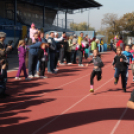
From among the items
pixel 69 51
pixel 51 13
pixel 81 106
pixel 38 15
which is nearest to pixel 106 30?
pixel 51 13

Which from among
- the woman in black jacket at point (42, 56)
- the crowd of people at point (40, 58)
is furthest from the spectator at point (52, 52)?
the woman in black jacket at point (42, 56)

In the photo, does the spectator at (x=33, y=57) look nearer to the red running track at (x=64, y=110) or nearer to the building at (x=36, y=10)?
the red running track at (x=64, y=110)

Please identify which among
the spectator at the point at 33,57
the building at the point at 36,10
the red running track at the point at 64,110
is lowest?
the red running track at the point at 64,110

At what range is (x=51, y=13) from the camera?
49.7m

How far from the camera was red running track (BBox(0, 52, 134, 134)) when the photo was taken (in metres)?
5.75

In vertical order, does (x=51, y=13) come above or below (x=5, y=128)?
above

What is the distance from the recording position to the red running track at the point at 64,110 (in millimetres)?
5754

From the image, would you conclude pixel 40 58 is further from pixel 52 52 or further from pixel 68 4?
pixel 68 4

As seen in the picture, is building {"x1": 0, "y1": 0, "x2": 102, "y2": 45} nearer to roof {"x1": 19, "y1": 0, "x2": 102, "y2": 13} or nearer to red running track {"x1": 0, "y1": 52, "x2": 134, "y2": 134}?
roof {"x1": 19, "y1": 0, "x2": 102, "y2": 13}

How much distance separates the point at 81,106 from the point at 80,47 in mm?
10513

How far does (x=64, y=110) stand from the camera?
716cm

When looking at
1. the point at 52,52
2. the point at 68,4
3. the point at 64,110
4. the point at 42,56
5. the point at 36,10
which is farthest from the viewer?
the point at 68,4

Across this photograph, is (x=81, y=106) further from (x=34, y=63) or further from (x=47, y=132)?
(x=34, y=63)

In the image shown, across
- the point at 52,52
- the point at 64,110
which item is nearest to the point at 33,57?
the point at 52,52
